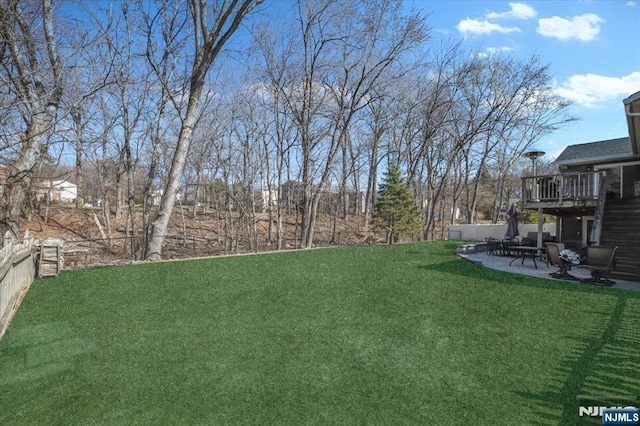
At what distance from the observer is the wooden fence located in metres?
4.55

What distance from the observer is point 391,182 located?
1903cm

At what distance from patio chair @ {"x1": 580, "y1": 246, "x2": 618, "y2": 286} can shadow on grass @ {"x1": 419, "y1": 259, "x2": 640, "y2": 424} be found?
1507 mm

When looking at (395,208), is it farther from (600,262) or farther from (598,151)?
(600,262)

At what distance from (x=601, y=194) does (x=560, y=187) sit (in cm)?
96

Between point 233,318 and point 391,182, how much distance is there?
1517 cm

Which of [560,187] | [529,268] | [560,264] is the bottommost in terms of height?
[529,268]

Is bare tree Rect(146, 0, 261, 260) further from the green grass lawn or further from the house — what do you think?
the house

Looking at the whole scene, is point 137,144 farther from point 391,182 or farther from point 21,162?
point 391,182

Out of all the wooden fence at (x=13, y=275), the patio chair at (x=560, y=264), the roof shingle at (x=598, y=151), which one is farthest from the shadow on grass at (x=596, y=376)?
the roof shingle at (x=598, y=151)

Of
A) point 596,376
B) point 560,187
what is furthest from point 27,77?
point 560,187

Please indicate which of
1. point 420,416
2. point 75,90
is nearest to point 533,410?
point 420,416

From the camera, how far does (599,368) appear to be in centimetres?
343

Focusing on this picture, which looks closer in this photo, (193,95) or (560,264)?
(560,264)

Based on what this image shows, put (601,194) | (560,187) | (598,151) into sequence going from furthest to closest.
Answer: (598,151) < (560,187) < (601,194)
